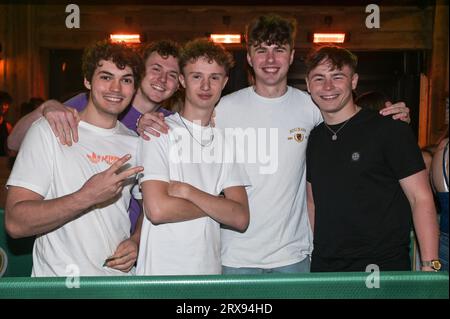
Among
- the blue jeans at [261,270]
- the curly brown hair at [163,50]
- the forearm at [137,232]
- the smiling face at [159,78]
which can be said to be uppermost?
the curly brown hair at [163,50]

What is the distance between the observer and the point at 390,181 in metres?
1.79

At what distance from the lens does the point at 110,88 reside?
1.76m

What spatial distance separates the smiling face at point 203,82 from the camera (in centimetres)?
181

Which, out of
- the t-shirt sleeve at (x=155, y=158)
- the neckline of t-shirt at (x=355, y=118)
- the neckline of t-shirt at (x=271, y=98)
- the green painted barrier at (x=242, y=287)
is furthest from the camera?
the neckline of t-shirt at (x=271, y=98)

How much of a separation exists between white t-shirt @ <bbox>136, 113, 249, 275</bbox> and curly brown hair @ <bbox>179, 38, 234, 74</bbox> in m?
0.24

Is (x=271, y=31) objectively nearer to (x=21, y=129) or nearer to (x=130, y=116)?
(x=130, y=116)

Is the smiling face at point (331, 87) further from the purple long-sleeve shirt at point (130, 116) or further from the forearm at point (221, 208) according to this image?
the purple long-sleeve shirt at point (130, 116)

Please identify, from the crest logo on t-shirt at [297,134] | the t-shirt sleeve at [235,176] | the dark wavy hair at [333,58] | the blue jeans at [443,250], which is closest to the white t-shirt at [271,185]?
the crest logo on t-shirt at [297,134]

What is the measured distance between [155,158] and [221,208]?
0.27 meters

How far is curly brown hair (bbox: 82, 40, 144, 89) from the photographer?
180 cm

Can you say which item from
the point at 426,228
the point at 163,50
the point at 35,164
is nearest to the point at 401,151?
the point at 426,228

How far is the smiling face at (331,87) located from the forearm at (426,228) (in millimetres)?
447

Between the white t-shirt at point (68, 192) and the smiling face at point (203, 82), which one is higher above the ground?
the smiling face at point (203, 82)
